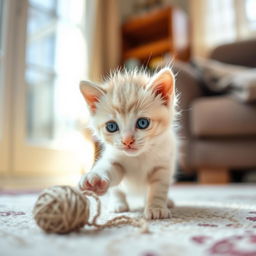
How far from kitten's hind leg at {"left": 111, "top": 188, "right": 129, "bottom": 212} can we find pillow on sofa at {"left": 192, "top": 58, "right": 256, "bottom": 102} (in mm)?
1354

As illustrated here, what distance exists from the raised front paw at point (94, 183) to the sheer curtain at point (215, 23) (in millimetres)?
3001

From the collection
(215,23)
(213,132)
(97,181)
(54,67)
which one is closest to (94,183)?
(97,181)

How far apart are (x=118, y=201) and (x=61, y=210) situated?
41 cm

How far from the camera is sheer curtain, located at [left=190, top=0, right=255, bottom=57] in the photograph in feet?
11.2

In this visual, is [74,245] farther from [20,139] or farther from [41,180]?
[41,180]

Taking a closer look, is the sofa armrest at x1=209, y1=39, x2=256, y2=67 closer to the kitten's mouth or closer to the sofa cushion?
the sofa cushion

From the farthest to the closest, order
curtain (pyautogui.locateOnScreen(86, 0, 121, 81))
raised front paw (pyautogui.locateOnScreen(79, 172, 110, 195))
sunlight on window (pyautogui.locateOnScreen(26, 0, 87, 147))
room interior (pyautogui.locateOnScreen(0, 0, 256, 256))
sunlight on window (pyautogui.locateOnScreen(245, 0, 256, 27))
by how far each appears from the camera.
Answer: sunlight on window (pyautogui.locateOnScreen(245, 0, 256, 27))
curtain (pyautogui.locateOnScreen(86, 0, 121, 81))
sunlight on window (pyautogui.locateOnScreen(26, 0, 87, 147))
room interior (pyautogui.locateOnScreen(0, 0, 256, 256))
raised front paw (pyautogui.locateOnScreen(79, 172, 110, 195))

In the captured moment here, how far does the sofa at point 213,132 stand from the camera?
84.0 inches

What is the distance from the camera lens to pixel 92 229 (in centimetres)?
59

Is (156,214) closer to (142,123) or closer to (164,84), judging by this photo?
(142,123)

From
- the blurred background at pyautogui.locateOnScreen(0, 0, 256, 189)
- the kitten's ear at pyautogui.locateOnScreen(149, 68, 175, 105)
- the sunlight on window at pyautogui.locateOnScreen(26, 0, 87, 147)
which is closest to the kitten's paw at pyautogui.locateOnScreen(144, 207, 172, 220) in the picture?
the kitten's ear at pyautogui.locateOnScreen(149, 68, 175, 105)

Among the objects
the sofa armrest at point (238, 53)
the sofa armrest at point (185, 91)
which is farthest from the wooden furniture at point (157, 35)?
the sofa armrest at point (185, 91)

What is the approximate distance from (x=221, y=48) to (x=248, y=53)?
0.84 ft

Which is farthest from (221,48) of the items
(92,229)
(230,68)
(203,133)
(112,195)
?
(92,229)
